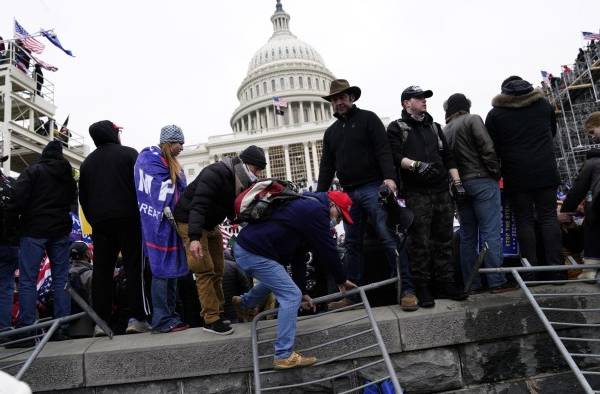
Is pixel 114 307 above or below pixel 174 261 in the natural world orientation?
below

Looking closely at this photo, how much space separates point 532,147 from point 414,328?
215cm

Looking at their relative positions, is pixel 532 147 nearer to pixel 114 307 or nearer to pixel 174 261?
pixel 174 261

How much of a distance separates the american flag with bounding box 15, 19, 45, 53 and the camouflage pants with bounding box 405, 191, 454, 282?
22.9m

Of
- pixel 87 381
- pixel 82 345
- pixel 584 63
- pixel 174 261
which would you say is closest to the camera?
pixel 87 381

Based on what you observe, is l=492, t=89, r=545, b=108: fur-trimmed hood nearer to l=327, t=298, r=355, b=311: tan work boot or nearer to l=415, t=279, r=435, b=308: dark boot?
l=415, t=279, r=435, b=308: dark boot

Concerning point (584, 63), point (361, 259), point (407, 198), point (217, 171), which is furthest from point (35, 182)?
point (584, 63)

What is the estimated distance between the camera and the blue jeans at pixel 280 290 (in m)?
2.79

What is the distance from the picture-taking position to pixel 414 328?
3006 millimetres

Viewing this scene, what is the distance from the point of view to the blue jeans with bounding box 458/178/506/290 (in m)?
3.75

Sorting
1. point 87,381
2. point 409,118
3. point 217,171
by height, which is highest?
point 409,118

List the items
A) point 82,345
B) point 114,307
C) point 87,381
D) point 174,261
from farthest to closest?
point 114,307, point 174,261, point 82,345, point 87,381

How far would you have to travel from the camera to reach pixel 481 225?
3.82 metres

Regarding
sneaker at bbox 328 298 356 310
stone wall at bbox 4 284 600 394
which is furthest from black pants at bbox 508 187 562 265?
sneaker at bbox 328 298 356 310

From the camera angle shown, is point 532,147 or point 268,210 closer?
point 268,210
